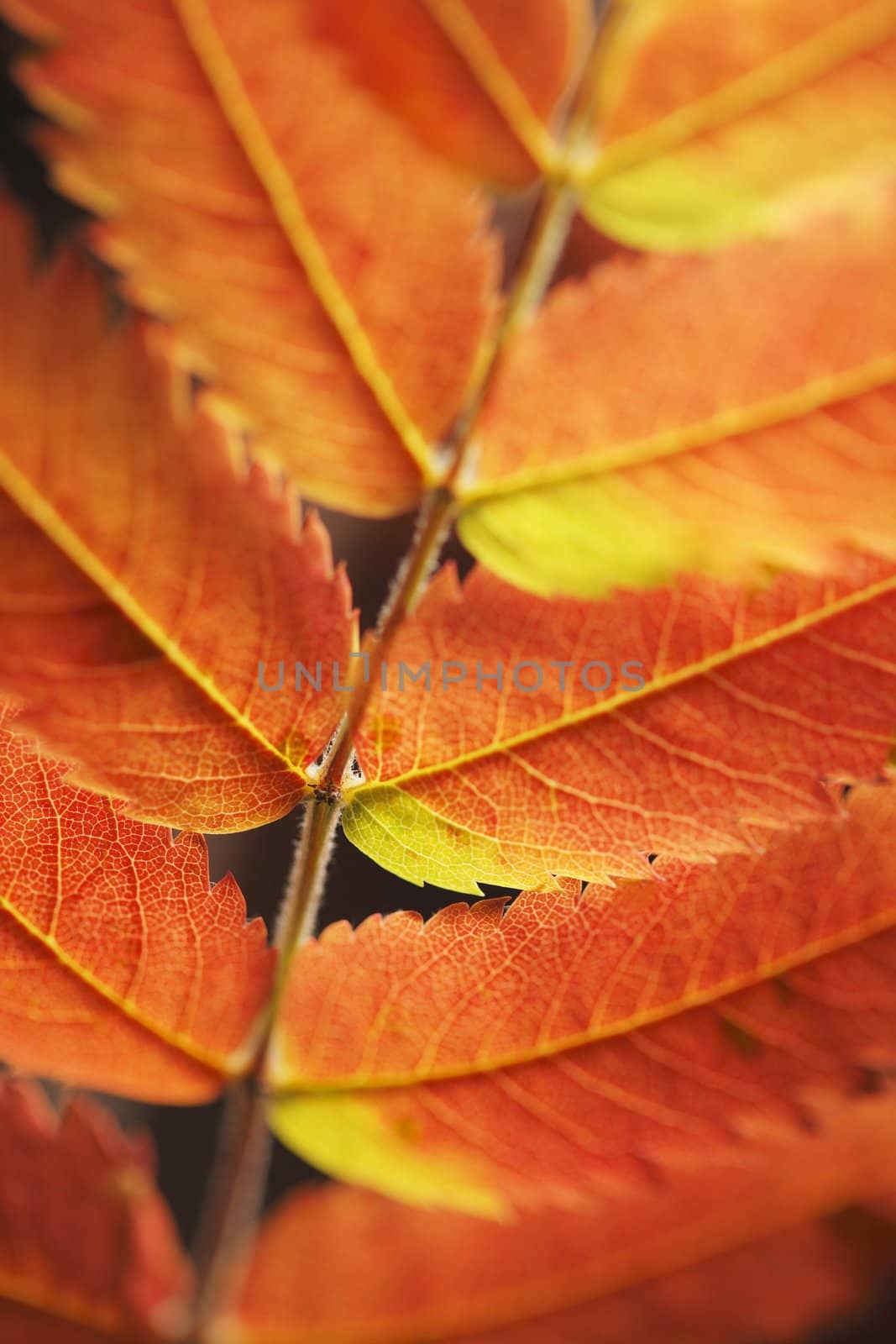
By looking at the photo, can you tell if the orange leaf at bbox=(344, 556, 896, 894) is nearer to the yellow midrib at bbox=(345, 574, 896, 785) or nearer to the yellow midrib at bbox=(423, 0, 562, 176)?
the yellow midrib at bbox=(345, 574, 896, 785)

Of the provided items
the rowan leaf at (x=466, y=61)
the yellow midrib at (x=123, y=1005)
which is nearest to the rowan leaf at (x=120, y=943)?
the yellow midrib at (x=123, y=1005)

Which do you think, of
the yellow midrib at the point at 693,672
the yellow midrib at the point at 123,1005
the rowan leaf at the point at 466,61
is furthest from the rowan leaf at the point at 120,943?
the rowan leaf at the point at 466,61

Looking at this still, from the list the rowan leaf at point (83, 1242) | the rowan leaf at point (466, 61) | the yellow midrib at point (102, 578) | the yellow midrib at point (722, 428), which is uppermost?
the rowan leaf at point (466, 61)

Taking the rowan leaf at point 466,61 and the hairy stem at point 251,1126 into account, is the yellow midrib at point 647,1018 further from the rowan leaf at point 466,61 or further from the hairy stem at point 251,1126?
the rowan leaf at point 466,61

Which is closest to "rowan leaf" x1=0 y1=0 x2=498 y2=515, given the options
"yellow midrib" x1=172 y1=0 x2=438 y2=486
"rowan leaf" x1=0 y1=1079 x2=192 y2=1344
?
"yellow midrib" x1=172 y1=0 x2=438 y2=486

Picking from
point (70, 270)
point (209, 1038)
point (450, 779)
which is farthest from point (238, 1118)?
point (70, 270)

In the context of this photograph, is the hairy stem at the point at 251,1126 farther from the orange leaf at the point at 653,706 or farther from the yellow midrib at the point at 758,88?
the yellow midrib at the point at 758,88

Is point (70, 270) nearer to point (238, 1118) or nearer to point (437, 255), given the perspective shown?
point (437, 255)

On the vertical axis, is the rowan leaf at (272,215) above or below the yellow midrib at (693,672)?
above
